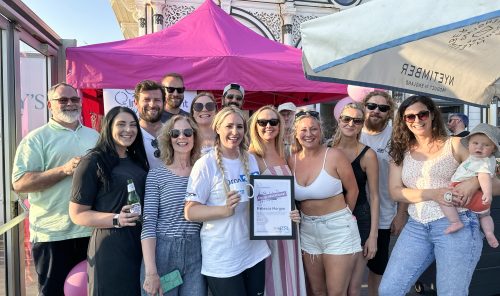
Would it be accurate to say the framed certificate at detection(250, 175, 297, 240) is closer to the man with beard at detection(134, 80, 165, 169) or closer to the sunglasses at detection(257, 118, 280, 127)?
the sunglasses at detection(257, 118, 280, 127)

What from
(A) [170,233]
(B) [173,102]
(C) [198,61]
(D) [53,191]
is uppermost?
(C) [198,61]

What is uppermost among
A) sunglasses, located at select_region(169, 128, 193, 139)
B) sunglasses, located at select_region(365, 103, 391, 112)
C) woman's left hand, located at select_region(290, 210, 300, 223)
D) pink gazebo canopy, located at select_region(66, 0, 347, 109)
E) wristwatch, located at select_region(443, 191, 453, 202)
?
pink gazebo canopy, located at select_region(66, 0, 347, 109)

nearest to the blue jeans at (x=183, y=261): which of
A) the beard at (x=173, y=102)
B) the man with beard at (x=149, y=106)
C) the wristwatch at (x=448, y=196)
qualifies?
the man with beard at (x=149, y=106)

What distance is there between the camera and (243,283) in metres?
2.60

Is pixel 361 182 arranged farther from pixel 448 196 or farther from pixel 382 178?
pixel 448 196

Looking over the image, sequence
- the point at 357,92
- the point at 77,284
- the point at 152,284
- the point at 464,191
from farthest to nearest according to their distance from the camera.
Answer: the point at 357,92 → the point at 77,284 → the point at 464,191 → the point at 152,284

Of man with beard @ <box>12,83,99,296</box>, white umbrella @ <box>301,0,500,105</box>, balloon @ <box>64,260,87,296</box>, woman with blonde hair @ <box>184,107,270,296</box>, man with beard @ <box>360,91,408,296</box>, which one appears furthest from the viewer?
man with beard @ <box>360,91,408,296</box>

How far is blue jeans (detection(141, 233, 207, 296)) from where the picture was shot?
2.47 m

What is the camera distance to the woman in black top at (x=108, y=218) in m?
2.43

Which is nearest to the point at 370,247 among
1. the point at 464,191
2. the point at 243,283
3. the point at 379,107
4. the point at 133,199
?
the point at 464,191

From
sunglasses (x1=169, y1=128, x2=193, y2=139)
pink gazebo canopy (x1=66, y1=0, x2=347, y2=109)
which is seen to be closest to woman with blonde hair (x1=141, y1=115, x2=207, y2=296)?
sunglasses (x1=169, y1=128, x2=193, y2=139)

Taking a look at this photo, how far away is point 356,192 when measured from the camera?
119 inches

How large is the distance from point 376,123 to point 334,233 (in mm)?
1248

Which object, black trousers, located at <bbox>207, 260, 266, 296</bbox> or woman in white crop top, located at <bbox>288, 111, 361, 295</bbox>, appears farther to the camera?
woman in white crop top, located at <bbox>288, 111, 361, 295</bbox>
